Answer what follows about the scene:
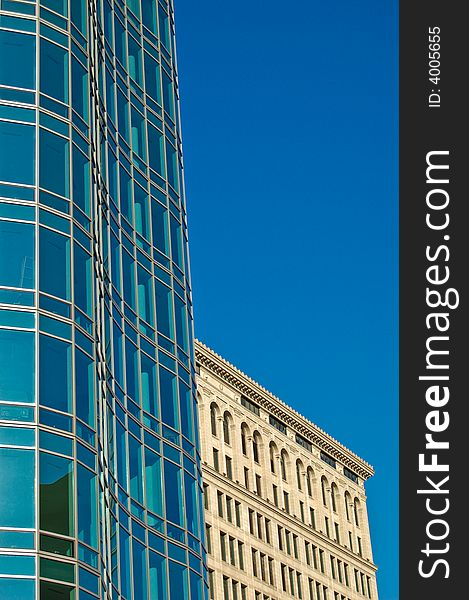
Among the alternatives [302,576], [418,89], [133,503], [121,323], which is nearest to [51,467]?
[133,503]

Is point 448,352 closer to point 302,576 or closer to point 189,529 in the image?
point 189,529

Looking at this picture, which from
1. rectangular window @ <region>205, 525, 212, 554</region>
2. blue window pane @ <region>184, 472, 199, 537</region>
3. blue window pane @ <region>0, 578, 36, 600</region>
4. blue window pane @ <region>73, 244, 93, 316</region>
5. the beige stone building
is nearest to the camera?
blue window pane @ <region>0, 578, 36, 600</region>

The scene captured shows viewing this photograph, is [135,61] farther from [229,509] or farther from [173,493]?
[229,509]

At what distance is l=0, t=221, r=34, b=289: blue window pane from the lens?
31250 mm

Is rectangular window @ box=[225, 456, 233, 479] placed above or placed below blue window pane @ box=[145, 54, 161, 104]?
above

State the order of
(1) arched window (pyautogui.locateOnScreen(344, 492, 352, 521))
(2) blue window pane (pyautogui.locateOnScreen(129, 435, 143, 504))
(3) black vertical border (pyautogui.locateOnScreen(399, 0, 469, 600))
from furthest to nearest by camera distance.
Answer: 1. (1) arched window (pyautogui.locateOnScreen(344, 492, 352, 521))
2. (2) blue window pane (pyautogui.locateOnScreen(129, 435, 143, 504))
3. (3) black vertical border (pyautogui.locateOnScreen(399, 0, 469, 600))

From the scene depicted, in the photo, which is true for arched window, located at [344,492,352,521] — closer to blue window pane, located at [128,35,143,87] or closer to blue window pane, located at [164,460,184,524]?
blue window pane, located at [128,35,143,87]

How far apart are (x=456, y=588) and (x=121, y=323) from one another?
40.0ft

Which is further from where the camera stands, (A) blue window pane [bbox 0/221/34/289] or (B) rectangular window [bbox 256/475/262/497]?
(B) rectangular window [bbox 256/475/262/497]

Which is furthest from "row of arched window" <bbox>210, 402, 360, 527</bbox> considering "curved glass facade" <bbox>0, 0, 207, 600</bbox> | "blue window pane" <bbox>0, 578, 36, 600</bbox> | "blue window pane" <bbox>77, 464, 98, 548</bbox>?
"blue window pane" <bbox>0, 578, 36, 600</bbox>

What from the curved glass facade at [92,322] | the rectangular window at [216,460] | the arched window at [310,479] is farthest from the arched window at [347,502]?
the curved glass facade at [92,322]

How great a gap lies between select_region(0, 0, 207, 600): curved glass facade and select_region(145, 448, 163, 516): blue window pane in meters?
0.05

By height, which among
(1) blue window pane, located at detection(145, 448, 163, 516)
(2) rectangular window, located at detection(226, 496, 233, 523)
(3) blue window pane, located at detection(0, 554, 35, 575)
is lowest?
(3) blue window pane, located at detection(0, 554, 35, 575)

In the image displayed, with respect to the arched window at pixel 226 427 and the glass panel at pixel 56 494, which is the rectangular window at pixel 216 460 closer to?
the arched window at pixel 226 427
